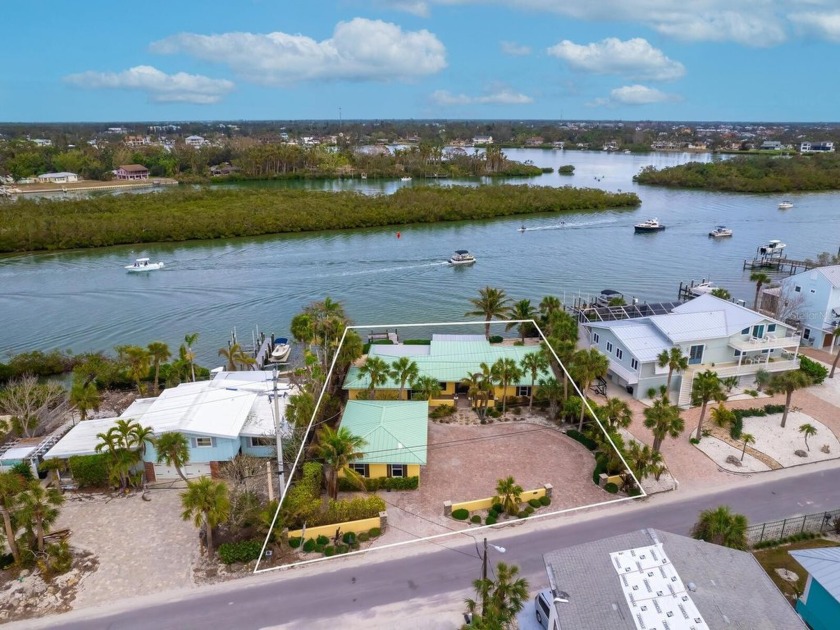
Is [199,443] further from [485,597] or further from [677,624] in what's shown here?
[677,624]

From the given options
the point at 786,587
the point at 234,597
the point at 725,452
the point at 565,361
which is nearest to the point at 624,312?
the point at 565,361

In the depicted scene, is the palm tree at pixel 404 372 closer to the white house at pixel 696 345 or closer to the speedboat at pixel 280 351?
the speedboat at pixel 280 351

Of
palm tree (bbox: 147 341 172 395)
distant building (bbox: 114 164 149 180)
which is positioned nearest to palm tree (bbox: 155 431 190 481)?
palm tree (bbox: 147 341 172 395)

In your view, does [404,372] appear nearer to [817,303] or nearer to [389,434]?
[389,434]

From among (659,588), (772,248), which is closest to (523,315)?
(659,588)

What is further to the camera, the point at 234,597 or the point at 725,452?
the point at 725,452

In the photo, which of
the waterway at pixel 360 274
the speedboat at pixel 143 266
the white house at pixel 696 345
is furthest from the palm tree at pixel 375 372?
the speedboat at pixel 143 266
